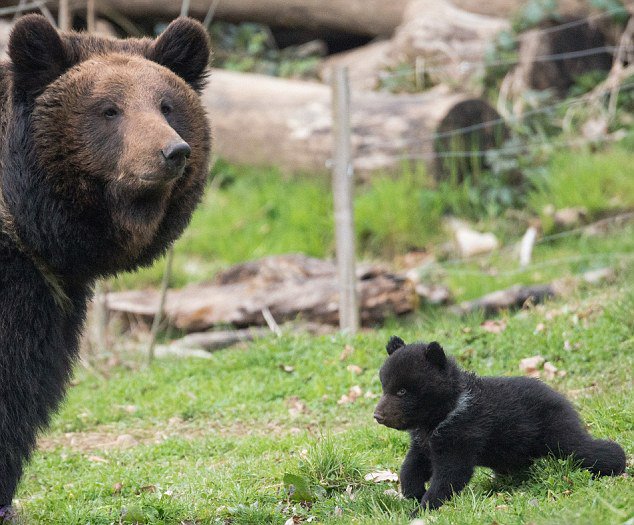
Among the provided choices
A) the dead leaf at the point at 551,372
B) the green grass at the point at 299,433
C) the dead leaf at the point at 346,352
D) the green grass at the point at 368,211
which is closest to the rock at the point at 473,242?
the green grass at the point at 368,211

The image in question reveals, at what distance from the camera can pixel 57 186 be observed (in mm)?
4758

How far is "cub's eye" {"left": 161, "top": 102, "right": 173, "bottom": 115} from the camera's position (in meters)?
4.99

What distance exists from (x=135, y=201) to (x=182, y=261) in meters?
7.60

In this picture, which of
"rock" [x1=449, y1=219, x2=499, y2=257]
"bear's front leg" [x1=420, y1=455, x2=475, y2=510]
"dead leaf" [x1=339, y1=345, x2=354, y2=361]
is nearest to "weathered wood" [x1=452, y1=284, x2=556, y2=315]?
"dead leaf" [x1=339, y1=345, x2=354, y2=361]

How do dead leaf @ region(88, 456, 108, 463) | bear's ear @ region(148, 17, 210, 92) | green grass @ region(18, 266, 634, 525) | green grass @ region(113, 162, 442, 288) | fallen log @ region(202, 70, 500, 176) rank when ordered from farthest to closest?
1. green grass @ region(113, 162, 442, 288)
2. fallen log @ region(202, 70, 500, 176)
3. dead leaf @ region(88, 456, 108, 463)
4. bear's ear @ region(148, 17, 210, 92)
5. green grass @ region(18, 266, 634, 525)

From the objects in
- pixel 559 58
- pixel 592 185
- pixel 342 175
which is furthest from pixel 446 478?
pixel 559 58

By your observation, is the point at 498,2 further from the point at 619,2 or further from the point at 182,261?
the point at 182,261

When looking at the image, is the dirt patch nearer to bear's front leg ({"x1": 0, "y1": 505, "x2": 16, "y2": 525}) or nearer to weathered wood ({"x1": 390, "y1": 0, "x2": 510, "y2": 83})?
bear's front leg ({"x1": 0, "y1": 505, "x2": 16, "y2": 525})

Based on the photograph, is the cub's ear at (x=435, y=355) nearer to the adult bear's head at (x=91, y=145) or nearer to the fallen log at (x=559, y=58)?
the adult bear's head at (x=91, y=145)

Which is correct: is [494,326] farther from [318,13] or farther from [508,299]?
[318,13]

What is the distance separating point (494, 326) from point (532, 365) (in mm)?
1091

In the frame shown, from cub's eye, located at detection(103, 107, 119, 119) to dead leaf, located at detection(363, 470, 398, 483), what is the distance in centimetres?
263

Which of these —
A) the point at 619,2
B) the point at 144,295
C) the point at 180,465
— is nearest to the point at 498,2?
the point at 619,2

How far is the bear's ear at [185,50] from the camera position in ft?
17.3
